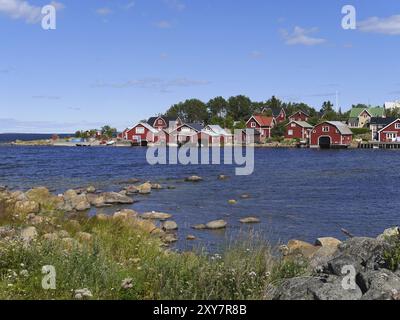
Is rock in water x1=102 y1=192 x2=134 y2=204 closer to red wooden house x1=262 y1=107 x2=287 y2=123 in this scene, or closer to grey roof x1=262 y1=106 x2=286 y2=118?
red wooden house x1=262 y1=107 x2=287 y2=123

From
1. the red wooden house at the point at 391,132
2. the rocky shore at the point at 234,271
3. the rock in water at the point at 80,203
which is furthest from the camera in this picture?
the red wooden house at the point at 391,132

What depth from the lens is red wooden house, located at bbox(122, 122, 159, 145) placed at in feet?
341

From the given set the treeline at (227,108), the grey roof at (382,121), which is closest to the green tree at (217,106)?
the treeline at (227,108)

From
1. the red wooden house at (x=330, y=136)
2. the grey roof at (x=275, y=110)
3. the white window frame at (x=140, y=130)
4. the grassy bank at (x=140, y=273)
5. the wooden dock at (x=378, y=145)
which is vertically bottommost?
the grassy bank at (x=140, y=273)

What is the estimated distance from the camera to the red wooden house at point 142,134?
4097 inches

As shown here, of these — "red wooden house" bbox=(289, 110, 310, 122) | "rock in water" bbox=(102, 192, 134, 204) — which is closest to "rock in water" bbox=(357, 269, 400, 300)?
"rock in water" bbox=(102, 192, 134, 204)

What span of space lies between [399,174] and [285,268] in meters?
38.8

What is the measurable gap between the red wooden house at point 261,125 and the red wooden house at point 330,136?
61.2 feet

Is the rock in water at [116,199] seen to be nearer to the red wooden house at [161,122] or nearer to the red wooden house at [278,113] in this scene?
the red wooden house at [161,122]

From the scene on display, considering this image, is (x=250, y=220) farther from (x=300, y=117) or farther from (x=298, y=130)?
(x=300, y=117)

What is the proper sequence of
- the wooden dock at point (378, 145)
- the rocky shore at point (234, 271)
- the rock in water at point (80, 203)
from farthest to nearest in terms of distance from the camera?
the wooden dock at point (378, 145) < the rock in water at point (80, 203) < the rocky shore at point (234, 271)

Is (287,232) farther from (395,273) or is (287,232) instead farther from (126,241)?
(395,273)

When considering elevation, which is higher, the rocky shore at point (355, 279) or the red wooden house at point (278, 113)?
the red wooden house at point (278, 113)
